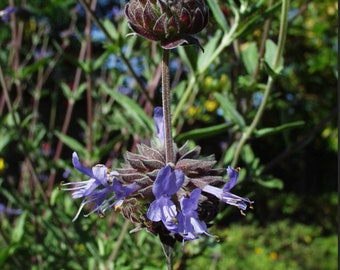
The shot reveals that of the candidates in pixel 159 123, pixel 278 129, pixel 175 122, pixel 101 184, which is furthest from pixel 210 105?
pixel 101 184

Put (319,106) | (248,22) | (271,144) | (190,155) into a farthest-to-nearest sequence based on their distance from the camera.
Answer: (271,144) → (319,106) → (248,22) → (190,155)

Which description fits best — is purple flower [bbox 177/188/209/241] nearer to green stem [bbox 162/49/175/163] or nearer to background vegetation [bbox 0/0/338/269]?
green stem [bbox 162/49/175/163]

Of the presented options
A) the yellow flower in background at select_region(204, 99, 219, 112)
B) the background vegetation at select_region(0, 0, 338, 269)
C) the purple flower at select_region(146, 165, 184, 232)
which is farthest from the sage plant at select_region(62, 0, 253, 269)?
the yellow flower in background at select_region(204, 99, 219, 112)

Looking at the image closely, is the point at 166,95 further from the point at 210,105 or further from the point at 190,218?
the point at 210,105

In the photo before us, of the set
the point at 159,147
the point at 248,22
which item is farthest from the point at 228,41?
the point at 159,147

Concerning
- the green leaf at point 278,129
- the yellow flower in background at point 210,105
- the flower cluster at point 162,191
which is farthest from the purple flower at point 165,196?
the yellow flower in background at point 210,105

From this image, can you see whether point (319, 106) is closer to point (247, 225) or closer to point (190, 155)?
point (247, 225)

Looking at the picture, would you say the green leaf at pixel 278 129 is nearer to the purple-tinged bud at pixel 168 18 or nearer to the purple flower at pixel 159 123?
the purple flower at pixel 159 123
